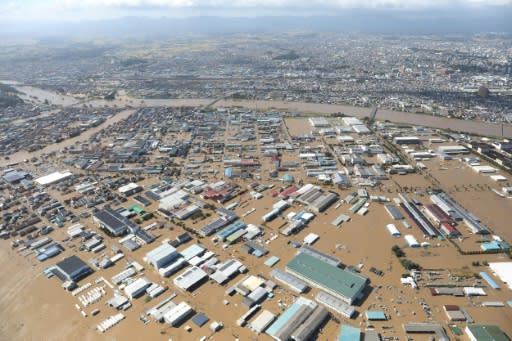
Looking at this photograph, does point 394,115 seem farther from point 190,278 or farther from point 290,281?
point 190,278

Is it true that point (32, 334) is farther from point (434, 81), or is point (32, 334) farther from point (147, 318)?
point (434, 81)

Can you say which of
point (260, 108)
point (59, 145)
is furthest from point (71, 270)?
point (260, 108)

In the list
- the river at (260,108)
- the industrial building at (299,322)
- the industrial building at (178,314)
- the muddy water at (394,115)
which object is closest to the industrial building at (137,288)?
the industrial building at (178,314)

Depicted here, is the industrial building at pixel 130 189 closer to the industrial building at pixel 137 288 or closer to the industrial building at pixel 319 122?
the industrial building at pixel 137 288

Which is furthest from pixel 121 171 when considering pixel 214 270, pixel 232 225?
pixel 214 270

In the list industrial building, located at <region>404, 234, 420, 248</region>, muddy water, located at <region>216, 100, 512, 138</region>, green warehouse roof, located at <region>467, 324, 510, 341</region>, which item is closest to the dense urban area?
green warehouse roof, located at <region>467, 324, 510, 341</region>
